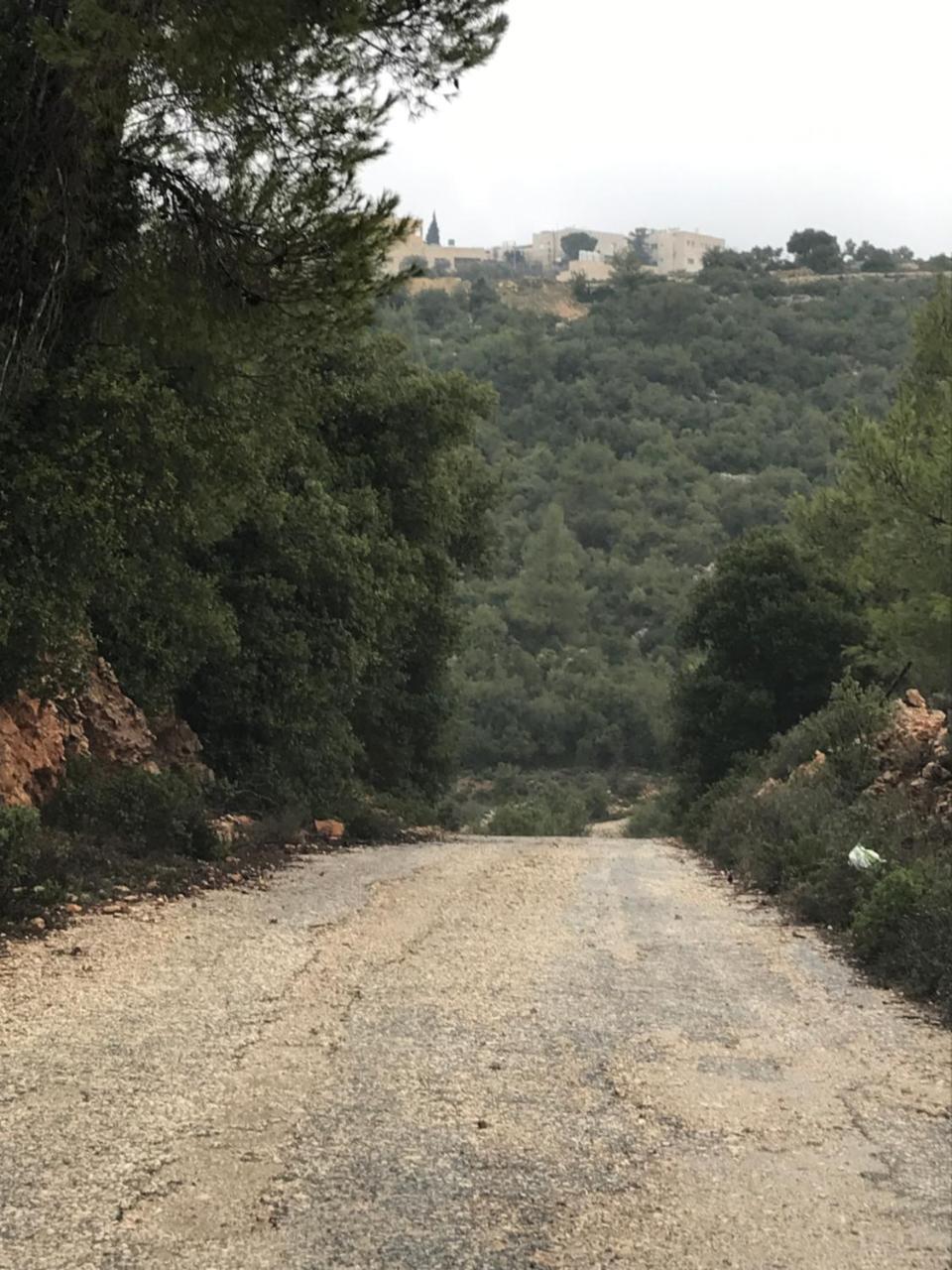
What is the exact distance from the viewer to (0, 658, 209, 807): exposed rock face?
12.6 meters

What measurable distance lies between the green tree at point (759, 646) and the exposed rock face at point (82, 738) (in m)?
16.4

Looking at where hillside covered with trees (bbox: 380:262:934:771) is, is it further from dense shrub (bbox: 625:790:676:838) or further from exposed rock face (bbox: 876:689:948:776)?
exposed rock face (bbox: 876:689:948:776)

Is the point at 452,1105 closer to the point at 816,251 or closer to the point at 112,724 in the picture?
the point at 112,724

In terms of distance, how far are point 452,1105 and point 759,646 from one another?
26056 mm

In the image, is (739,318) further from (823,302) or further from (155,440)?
(155,440)

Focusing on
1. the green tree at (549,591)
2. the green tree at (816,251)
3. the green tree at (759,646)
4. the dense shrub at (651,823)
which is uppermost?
the green tree at (816,251)

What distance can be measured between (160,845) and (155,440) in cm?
449

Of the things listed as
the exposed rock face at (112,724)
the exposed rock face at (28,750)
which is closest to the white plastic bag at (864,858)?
the exposed rock face at (28,750)

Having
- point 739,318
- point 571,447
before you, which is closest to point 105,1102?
point 571,447

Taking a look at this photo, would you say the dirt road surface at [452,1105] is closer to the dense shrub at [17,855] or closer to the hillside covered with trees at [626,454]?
the dense shrub at [17,855]

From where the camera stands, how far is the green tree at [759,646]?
30078mm

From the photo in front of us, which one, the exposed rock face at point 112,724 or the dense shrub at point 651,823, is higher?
the exposed rock face at point 112,724

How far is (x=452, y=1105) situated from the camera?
5.51 metres

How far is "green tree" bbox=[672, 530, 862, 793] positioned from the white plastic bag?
1739 cm
